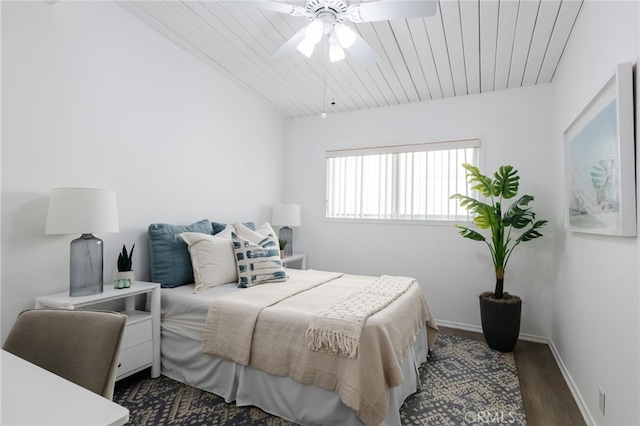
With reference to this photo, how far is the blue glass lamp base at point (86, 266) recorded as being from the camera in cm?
208

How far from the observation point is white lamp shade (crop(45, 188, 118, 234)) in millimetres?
1969

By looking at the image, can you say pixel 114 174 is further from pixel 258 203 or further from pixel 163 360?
pixel 258 203

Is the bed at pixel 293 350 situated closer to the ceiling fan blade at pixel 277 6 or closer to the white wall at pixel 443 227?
the white wall at pixel 443 227

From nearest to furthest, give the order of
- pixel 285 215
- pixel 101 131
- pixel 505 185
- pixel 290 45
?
pixel 290 45
pixel 101 131
pixel 505 185
pixel 285 215

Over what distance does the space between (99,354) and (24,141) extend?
1702 millimetres

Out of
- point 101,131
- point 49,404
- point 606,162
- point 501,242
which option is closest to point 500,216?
point 501,242

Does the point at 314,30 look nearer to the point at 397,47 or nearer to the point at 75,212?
the point at 397,47

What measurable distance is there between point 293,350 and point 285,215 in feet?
7.99

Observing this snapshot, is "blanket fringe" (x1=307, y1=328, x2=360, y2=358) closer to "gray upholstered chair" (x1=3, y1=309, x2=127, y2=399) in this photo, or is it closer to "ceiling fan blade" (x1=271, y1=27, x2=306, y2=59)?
"gray upholstered chair" (x1=3, y1=309, x2=127, y2=399)

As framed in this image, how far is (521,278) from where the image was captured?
341 centimetres

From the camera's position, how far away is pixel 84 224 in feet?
6.57

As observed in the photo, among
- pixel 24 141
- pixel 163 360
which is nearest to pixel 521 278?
pixel 163 360

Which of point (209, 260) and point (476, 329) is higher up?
point (209, 260)

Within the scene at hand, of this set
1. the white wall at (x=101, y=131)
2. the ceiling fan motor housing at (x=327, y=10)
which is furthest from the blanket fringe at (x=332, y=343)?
the ceiling fan motor housing at (x=327, y=10)
